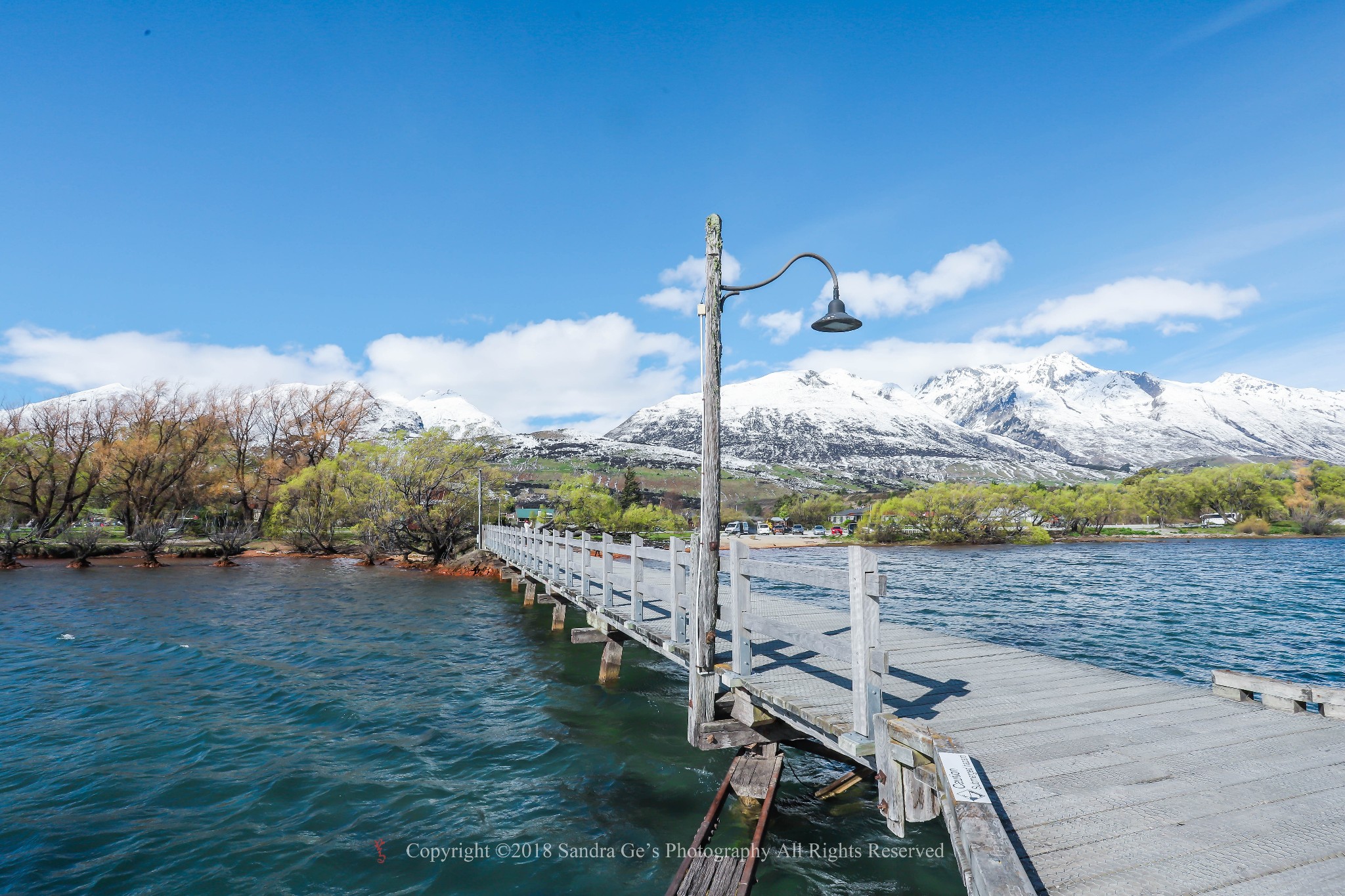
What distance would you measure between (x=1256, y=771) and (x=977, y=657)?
3642 millimetres

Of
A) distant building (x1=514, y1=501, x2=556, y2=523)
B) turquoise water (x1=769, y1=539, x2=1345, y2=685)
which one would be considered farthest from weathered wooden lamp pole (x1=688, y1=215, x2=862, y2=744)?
distant building (x1=514, y1=501, x2=556, y2=523)

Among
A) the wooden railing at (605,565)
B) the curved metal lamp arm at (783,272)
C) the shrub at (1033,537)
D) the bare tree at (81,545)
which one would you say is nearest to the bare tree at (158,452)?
the bare tree at (81,545)

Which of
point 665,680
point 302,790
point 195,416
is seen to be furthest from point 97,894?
point 195,416

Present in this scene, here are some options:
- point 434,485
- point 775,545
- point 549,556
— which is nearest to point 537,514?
point 434,485

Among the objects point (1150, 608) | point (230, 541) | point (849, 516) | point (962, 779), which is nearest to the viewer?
point (962, 779)

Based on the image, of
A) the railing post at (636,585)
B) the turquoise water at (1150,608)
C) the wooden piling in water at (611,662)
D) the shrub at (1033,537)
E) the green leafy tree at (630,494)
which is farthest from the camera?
the green leafy tree at (630,494)

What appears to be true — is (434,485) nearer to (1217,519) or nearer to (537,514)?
(537,514)

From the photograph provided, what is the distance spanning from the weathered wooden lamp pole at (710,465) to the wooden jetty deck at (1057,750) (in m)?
0.30

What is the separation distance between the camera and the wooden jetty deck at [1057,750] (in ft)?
11.1

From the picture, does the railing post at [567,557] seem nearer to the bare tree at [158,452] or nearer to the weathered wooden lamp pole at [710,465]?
the weathered wooden lamp pole at [710,465]

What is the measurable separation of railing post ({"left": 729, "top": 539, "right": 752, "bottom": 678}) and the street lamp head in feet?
8.67

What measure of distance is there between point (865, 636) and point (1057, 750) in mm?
1649

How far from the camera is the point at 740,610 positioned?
7375 mm

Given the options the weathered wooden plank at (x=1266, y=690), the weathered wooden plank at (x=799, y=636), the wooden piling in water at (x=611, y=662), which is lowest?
the wooden piling in water at (x=611, y=662)
